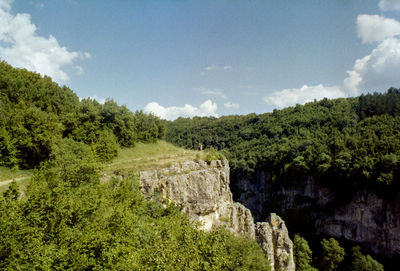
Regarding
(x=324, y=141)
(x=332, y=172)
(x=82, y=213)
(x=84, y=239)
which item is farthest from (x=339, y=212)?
(x=84, y=239)

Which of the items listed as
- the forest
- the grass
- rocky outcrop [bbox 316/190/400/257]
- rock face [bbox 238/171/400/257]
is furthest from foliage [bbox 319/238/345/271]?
the grass

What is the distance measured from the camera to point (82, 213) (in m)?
11.1

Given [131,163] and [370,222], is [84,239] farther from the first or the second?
[370,222]

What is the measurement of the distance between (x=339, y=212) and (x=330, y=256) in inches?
458

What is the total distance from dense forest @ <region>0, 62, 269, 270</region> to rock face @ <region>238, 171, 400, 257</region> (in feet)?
111

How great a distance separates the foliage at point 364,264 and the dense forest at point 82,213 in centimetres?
2734

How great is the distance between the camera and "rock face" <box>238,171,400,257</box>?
4012 centimetres

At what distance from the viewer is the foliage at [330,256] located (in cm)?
3934

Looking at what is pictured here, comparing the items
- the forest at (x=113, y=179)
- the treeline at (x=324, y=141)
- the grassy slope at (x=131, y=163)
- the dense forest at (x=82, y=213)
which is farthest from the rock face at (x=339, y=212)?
the grassy slope at (x=131, y=163)

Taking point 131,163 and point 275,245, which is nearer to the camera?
point 131,163

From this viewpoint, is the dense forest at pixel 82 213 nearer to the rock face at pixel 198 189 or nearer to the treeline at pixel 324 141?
the rock face at pixel 198 189

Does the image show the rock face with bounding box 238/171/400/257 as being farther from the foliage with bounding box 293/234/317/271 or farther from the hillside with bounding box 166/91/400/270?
the foliage with bounding box 293/234/317/271

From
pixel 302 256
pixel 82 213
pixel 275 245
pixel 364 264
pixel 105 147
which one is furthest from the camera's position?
pixel 302 256

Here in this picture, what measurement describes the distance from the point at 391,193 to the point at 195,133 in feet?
254
